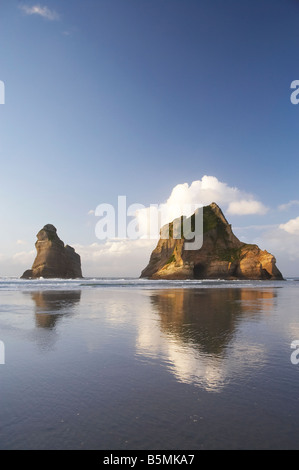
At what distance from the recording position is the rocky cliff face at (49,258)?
375ft

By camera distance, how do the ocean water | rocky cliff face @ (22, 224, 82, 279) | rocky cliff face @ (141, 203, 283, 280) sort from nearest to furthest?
1. the ocean water
2. rocky cliff face @ (141, 203, 283, 280)
3. rocky cliff face @ (22, 224, 82, 279)

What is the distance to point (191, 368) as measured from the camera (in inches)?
212

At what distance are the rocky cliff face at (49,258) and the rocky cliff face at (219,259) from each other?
43.4 m

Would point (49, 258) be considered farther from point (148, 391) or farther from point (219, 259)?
point (148, 391)

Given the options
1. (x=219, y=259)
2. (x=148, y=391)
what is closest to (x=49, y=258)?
(x=219, y=259)

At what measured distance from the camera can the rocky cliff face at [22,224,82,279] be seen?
11419cm

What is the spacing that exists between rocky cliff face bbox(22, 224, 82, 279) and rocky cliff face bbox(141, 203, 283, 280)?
43.4 metres

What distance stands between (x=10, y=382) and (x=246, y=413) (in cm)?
383

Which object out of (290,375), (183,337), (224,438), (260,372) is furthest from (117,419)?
(183,337)

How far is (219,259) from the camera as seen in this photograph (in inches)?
4166

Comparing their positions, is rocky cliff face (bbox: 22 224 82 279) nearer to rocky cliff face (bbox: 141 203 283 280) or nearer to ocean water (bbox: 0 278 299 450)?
rocky cliff face (bbox: 141 203 283 280)

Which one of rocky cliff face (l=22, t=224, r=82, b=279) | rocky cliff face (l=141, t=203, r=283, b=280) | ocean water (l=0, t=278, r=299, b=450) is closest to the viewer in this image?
ocean water (l=0, t=278, r=299, b=450)

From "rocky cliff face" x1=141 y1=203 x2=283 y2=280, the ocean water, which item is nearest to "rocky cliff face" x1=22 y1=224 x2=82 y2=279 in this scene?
"rocky cliff face" x1=141 y1=203 x2=283 y2=280
